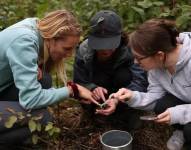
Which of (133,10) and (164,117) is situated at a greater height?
(133,10)

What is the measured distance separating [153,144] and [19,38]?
47.6 inches

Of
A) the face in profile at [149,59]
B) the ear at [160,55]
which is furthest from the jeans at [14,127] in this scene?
the ear at [160,55]

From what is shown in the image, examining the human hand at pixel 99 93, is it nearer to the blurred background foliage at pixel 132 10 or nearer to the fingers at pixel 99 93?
the fingers at pixel 99 93

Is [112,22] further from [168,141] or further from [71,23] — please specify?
[168,141]

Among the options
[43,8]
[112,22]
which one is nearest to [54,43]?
[112,22]

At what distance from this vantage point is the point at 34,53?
2.54 metres

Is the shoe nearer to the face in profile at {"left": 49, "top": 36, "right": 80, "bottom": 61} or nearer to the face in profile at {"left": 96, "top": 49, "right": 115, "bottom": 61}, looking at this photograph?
the face in profile at {"left": 96, "top": 49, "right": 115, "bottom": 61}

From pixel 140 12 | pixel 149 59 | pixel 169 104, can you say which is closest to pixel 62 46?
pixel 149 59

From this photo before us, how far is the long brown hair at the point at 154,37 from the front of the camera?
2465 mm

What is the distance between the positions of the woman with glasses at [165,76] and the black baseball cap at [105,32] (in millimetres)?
238

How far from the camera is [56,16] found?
2584 mm

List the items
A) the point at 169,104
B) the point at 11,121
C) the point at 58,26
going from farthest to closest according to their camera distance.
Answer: the point at 169,104 < the point at 58,26 < the point at 11,121

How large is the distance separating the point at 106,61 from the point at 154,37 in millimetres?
637

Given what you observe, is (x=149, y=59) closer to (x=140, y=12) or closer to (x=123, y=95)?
(x=123, y=95)
